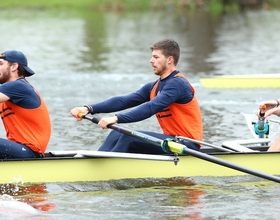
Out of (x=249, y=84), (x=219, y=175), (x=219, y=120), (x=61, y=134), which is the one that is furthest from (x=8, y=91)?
(x=249, y=84)

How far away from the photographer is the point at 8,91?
752cm

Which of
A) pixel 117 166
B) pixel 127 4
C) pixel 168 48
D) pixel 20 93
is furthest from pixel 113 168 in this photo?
pixel 127 4

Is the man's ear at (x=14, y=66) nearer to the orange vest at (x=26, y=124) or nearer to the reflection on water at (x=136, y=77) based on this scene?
the orange vest at (x=26, y=124)

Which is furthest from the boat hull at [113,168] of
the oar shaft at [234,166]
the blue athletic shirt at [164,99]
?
the oar shaft at [234,166]

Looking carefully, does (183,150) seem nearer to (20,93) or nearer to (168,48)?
(168,48)

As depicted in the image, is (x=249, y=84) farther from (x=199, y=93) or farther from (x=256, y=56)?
(x=256, y=56)

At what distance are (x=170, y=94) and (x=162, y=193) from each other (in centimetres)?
125

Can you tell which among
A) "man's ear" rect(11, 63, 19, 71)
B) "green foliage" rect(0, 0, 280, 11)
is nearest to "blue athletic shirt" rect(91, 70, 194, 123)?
"man's ear" rect(11, 63, 19, 71)

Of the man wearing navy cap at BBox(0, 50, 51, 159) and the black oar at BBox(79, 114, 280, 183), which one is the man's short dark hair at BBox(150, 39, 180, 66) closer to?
the black oar at BBox(79, 114, 280, 183)

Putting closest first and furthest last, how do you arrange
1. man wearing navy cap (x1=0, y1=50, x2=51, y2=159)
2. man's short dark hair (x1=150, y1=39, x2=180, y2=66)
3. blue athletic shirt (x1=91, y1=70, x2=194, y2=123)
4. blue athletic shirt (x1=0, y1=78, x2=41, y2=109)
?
1. blue athletic shirt (x1=0, y1=78, x2=41, y2=109)
2. man wearing navy cap (x1=0, y1=50, x2=51, y2=159)
3. blue athletic shirt (x1=91, y1=70, x2=194, y2=123)
4. man's short dark hair (x1=150, y1=39, x2=180, y2=66)

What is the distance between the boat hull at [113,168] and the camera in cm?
768

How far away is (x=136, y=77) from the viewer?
746 inches

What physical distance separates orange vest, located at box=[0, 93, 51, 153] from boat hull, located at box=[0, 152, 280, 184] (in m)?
0.25

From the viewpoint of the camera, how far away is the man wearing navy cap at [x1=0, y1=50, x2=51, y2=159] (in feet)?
25.1
